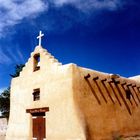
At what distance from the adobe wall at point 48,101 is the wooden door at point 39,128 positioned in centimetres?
51

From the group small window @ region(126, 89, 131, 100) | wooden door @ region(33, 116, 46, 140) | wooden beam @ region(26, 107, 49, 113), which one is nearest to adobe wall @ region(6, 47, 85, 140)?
wooden beam @ region(26, 107, 49, 113)

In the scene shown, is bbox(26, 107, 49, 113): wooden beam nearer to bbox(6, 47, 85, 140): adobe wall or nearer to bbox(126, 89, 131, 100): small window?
bbox(6, 47, 85, 140): adobe wall

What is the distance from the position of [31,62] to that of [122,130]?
8640 millimetres

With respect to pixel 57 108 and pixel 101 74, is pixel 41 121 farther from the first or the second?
pixel 101 74

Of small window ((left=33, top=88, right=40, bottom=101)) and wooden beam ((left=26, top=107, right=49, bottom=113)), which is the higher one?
small window ((left=33, top=88, right=40, bottom=101))

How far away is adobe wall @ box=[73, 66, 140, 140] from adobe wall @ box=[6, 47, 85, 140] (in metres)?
0.64

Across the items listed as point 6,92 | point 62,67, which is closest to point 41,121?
point 62,67

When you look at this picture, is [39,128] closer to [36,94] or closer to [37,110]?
[37,110]

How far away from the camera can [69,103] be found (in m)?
16.3

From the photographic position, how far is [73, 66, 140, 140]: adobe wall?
54.1ft

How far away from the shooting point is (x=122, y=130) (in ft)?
63.7

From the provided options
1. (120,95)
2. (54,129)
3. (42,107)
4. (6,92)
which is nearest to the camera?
(54,129)

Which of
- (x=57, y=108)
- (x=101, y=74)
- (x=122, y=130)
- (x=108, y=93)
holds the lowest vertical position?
(x=122, y=130)

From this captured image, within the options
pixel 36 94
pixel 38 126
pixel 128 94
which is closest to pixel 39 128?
pixel 38 126
